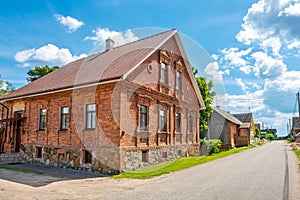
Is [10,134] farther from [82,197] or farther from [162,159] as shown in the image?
[82,197]

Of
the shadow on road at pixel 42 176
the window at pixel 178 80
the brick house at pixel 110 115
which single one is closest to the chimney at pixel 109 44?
the brick house at pixel 110 115

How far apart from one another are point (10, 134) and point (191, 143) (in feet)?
42.9

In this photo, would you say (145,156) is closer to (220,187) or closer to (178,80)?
(220,187)

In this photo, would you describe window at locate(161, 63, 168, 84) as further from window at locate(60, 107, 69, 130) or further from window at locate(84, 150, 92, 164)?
window at locate(84, 150, 92, 164)

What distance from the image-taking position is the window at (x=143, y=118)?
14162 millimetres

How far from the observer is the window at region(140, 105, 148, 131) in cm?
1416

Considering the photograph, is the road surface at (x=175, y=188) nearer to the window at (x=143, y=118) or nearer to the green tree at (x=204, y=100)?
the window at (x=143, y=118)

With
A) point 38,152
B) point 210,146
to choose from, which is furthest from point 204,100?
point 38,152

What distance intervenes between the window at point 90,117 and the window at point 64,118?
5.13 feet

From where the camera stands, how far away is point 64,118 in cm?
1438

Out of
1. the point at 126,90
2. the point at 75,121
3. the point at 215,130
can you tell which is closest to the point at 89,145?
the point at 75,121

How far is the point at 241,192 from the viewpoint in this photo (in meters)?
7.70

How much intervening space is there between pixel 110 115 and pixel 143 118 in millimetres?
2605

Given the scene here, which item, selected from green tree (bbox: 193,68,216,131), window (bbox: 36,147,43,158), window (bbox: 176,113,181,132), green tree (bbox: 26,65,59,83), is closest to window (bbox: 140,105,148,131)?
window (bbox: 176,113,181,132)
